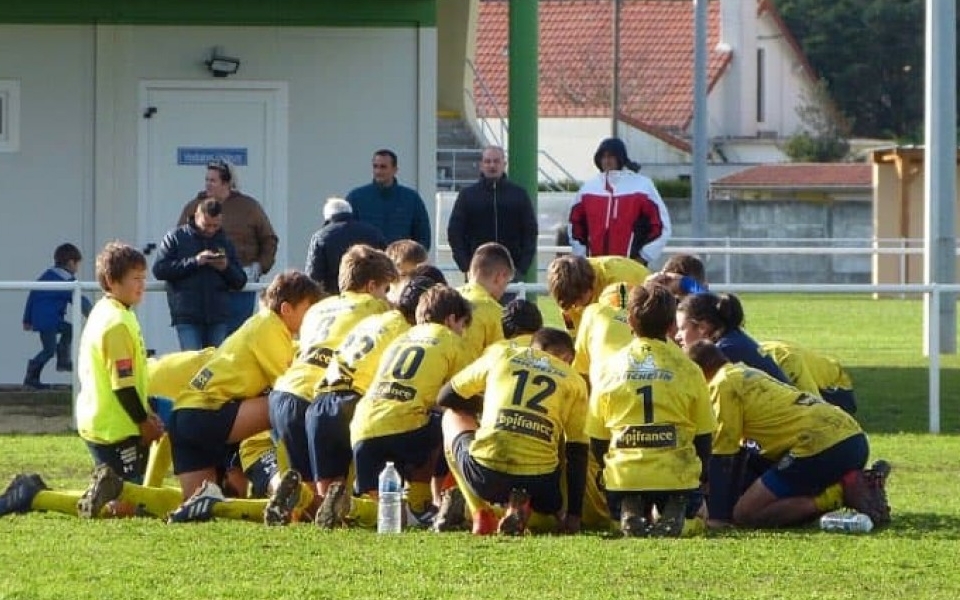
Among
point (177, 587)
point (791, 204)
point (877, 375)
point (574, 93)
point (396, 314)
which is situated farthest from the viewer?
point (574, 93)

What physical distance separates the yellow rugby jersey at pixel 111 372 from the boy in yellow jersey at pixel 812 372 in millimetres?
3312

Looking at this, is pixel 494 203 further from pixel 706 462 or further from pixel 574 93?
pixel 574 93

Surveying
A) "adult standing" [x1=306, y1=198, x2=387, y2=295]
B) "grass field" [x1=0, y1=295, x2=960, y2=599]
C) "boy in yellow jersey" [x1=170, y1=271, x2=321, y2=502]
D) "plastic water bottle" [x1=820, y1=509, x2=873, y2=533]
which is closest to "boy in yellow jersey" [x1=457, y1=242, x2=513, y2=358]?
"boy in yellow jersey" [x1=170, y1=271, x2=321, y2=502]

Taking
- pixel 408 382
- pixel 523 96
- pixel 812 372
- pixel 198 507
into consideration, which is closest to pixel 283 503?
pixel 198 507

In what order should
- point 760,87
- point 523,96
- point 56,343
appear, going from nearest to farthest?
point 56,343, point 523,96, point 760,87

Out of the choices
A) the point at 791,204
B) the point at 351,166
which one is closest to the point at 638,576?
the point at 351,166

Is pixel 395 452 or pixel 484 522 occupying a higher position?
pixel 395 452

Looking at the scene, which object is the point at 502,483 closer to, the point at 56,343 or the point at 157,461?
the point at 157,461

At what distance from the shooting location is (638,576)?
879cm

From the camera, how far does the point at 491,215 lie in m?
15.8

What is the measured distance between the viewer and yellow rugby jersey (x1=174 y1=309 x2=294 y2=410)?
443 inches

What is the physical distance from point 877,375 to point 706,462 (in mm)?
10430

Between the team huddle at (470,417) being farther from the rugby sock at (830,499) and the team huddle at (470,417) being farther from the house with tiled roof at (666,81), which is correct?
the house with tiled roof at (666,81)

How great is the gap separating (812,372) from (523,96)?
5.76m
